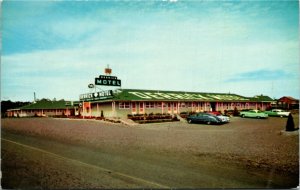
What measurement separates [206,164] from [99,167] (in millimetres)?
4245

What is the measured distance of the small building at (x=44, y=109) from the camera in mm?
77625

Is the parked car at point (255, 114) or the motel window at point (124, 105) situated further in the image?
the motel window at point (124, 105)

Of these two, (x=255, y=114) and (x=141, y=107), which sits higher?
(x=141, y=107)

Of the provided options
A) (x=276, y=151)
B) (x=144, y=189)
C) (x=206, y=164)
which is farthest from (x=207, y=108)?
(x=144, y=189)

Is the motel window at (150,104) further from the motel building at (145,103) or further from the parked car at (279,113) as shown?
the parked car at (279,113)

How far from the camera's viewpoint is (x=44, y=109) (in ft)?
262

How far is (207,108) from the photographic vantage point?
2128 inches

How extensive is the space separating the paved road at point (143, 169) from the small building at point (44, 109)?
66472mm

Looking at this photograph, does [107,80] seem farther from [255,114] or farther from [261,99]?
[261,99]

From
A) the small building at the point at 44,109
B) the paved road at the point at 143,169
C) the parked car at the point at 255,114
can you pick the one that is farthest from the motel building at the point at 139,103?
the small building at the point at 44,109

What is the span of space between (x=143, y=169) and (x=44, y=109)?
77.4 meters

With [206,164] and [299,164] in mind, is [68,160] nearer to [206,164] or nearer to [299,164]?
[206,164]

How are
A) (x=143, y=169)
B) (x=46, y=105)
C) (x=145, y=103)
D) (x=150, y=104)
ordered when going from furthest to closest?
(x=46, y=105) → (x=150, y=104) → (x=145, y=103) → (x=143, y=169)

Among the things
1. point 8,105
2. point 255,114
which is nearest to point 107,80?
point 255,114
